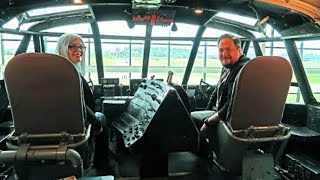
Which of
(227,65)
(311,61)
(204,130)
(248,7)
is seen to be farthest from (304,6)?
(204,130)

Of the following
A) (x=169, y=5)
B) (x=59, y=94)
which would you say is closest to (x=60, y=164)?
(x=59, y=94)

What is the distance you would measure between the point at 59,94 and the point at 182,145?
105 centimetres

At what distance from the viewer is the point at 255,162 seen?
2055 millimetres

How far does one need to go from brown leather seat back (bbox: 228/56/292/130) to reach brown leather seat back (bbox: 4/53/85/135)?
1.08 m

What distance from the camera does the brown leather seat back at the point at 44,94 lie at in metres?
1.59

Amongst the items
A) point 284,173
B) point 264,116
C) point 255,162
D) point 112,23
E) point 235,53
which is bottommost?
point 284,173

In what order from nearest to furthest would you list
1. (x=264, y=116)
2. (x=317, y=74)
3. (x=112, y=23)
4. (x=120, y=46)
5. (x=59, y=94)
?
(x=59, y=94), (x=264, y=116), (x=317, y=74), (x=112, y=23), (x=120, y=46)

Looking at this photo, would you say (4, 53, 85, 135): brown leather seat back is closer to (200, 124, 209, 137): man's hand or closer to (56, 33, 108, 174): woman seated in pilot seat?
(56, 33, 108, 174): woman seated in pilot seat

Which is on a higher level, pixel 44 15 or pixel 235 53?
pixel 44 15

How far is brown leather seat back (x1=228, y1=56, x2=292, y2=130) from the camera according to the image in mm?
1854

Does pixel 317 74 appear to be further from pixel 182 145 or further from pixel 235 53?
pixel 182 145

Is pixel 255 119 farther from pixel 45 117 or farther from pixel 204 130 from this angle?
pixel 45 117

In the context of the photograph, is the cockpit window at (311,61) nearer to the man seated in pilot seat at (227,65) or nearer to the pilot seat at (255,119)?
the man seated in pilot seat at (227,65)

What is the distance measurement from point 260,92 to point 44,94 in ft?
4.74
